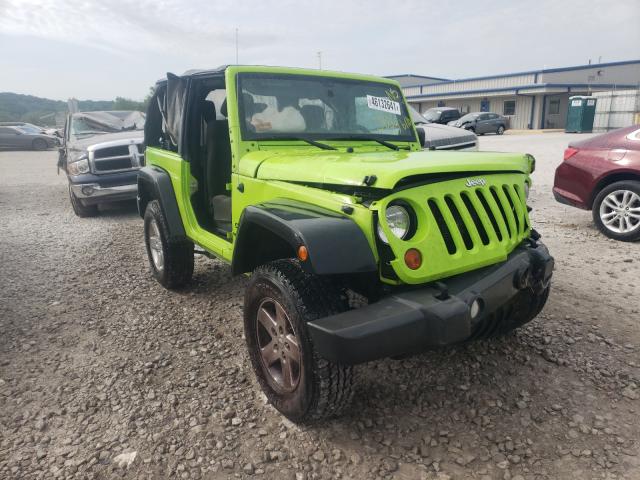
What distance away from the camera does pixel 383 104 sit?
3.83m

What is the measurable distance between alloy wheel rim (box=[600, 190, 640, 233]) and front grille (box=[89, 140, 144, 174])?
6947 mm

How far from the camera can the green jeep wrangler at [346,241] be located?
2.11m

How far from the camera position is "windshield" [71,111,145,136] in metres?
9.34

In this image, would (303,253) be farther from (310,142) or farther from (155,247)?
(155,247)

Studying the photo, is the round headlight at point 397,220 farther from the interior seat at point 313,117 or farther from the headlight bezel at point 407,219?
the interior seat at point 313,117

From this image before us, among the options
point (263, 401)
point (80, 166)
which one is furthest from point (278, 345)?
point (80, 166)

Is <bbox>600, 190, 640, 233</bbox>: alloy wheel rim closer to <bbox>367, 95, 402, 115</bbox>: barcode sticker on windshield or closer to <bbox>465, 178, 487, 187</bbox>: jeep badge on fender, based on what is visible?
<bbox>367, 95, 402, 115</bbox>: barcode sticker on windshield

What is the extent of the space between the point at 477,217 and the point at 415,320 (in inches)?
31.1

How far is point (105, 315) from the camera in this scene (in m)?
4.06

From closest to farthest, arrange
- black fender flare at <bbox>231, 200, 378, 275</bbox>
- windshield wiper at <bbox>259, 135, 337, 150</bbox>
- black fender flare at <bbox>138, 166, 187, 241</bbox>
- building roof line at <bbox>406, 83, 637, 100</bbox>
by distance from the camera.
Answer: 1. black fender flare at <bbox>231, 200, 378, 275</bbox>
2. windshield wiper at <bbox>259, 135, 337, 150</bbox>
3. black fender flare at <bbox>138, 166, 187, 241</bbox>
4. building roof line at <bbox>406, 83, 637, 100</bbox>

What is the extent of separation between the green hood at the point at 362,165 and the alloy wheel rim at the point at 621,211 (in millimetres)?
3518

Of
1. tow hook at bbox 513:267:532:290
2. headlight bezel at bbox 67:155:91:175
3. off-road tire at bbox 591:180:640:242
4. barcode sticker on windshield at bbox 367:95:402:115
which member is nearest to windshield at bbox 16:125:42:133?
headlight bezel at bbox 67:155:91:175

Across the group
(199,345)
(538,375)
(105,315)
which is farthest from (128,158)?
(538,375)

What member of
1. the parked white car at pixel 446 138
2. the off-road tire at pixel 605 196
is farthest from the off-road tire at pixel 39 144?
the off-road tire at pixel 605 196
